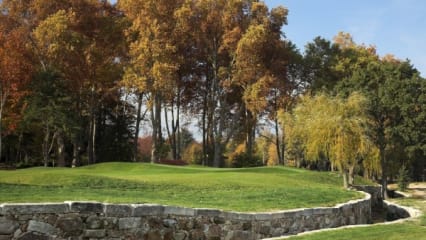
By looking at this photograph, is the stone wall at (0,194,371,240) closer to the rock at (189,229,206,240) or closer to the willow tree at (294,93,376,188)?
the rock at (189,229,206,240)

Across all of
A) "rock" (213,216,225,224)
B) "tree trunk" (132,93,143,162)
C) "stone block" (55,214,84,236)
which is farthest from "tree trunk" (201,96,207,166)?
"stone block" (55,214,84,236)

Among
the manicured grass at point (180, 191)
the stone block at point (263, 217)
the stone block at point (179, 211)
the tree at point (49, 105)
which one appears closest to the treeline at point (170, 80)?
the tree at point (49, 105)

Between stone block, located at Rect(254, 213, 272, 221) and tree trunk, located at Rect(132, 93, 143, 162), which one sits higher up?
tree trunk, located at Rect(132, 93, 143, 162)

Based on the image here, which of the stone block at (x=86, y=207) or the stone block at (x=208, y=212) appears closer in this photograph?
the stone block at (x=86, y=207)

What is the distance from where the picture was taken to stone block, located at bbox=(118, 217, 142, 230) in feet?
30.3

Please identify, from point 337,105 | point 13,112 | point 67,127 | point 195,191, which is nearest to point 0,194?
point 195,191

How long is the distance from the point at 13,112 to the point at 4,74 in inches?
116

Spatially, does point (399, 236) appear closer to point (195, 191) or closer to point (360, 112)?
point (195, 191)

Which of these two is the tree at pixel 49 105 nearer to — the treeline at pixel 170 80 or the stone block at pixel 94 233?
the treeline at pixel 170 80

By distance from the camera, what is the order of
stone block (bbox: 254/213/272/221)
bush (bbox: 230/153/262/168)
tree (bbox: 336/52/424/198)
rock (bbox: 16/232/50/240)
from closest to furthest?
rock (bbox: 16/232/50/240) → stone block (bbox: 254/213/272/221) → tree (bbox: 336/52/424/198) → bush (bbox: 230/153/262/168)

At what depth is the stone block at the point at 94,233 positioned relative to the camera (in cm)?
895

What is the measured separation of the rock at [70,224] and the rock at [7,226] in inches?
28.6

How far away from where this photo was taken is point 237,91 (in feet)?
146

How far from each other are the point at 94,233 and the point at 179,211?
5.79 ft
